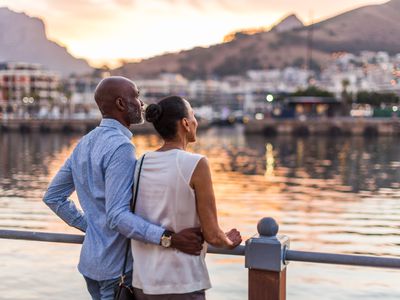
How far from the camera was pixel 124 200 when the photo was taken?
2.96 m

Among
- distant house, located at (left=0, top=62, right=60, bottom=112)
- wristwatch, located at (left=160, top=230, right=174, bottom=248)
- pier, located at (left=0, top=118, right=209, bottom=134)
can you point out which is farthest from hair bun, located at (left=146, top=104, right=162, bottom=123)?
distant house, located at (left=0, top=62, right=60, bottom=112)

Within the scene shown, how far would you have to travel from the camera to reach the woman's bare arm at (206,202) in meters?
2.78

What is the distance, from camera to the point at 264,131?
325 feet

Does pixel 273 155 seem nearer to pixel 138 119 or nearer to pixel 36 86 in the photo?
pixel 138 119

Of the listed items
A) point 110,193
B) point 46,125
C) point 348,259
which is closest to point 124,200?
point 110,193

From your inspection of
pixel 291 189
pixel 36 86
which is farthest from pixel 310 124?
pixel 36 86

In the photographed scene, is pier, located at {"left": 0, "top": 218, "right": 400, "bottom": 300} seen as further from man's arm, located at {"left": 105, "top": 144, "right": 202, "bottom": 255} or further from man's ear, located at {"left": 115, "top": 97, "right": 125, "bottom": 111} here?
man's ear, located at {"left": 115, "top": 97, "right": 125, "bottom": 111}

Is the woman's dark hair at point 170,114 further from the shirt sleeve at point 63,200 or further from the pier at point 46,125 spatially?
the pier at point 46,125

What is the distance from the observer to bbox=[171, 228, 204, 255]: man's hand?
9.31 ft

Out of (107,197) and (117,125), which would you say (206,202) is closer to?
(107,197)

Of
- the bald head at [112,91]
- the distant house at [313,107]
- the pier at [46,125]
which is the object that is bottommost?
the pier at [46,125]

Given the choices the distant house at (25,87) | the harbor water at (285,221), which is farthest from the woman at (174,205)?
the distant house at (25,87)

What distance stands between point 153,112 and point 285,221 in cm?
1679

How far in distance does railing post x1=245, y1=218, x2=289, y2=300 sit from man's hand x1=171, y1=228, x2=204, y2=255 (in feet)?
1.57
